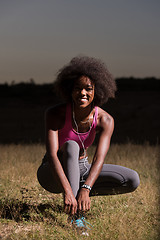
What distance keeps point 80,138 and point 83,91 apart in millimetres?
491

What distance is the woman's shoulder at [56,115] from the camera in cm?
335

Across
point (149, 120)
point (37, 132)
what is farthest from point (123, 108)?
point (37, 132)

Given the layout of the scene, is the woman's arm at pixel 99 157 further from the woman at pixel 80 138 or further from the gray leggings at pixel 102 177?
the gray leggings at pixel 102 177

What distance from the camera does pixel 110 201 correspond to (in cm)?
427

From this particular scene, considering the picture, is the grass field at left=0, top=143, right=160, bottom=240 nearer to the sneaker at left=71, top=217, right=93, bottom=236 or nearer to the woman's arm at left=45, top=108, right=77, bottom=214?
the sneaker at left=71, top=217, right=93, bottom=236

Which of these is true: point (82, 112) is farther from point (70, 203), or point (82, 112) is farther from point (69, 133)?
point (70, 203)

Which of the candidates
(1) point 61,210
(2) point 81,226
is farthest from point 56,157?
(1) point 61,210

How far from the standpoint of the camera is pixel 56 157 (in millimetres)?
3227

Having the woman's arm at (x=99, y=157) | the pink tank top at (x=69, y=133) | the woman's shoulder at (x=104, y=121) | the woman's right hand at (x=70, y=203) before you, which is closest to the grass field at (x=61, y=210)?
the woman's right hand at (x=70, y=203)

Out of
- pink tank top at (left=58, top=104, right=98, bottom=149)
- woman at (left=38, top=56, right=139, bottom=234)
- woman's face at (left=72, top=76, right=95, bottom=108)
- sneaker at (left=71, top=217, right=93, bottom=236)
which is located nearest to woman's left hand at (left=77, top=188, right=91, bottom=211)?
woman at (left=38, top=56, right=139, bottom=234)

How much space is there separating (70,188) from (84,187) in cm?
13

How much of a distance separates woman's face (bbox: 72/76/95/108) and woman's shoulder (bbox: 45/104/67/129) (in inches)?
7.9

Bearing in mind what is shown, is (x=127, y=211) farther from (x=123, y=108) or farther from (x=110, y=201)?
(x=123, y=108)

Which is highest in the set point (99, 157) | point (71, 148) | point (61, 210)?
point (71, 148)
